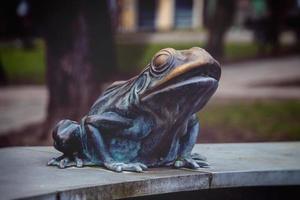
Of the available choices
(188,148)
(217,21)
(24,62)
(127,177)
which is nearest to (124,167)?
(127,177)

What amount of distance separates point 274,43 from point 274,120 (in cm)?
159

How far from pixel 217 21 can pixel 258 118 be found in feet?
4.73

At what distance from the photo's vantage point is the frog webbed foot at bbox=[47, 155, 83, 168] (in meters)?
3.92

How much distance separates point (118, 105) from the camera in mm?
3863

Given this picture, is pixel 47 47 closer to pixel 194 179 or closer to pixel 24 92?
pixel 24 92

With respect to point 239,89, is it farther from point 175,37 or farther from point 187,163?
point 187,163

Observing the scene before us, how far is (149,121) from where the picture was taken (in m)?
3.82

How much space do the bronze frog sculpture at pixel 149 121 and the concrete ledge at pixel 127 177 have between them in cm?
10

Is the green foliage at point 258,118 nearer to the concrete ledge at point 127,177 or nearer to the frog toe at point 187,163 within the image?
the concrete ledge at point 127,177

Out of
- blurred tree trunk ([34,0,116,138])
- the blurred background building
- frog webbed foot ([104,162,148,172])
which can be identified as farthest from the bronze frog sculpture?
the blurred background building

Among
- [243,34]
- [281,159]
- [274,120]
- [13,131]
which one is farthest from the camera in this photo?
[243,34]

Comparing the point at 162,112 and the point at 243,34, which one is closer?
the point at 162,112

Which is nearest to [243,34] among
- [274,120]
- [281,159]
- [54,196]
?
[274,120]

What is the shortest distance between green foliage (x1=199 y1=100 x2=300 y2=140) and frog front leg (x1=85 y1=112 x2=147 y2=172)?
4611 millimetres
